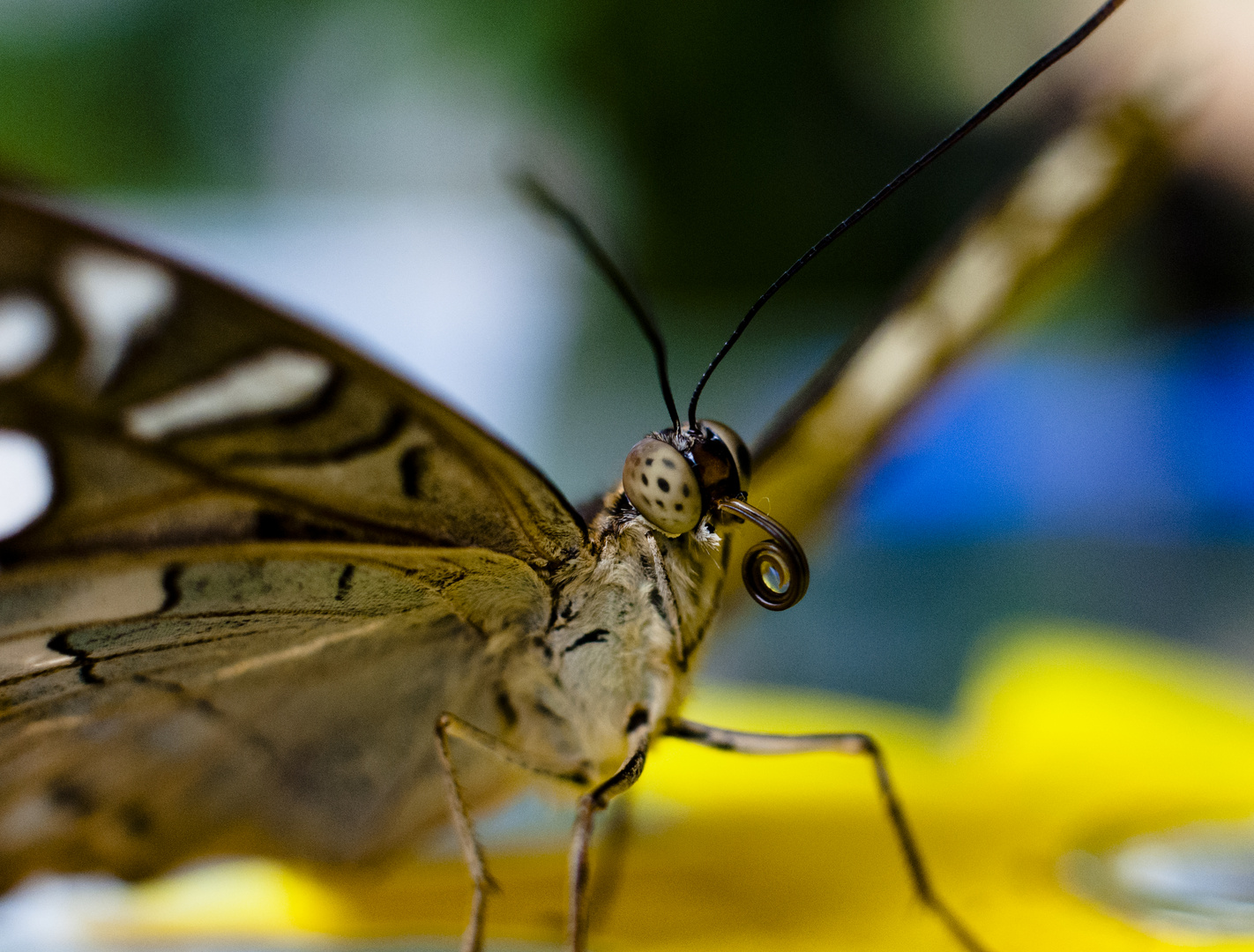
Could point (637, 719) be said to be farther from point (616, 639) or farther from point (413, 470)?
point (413, 470)

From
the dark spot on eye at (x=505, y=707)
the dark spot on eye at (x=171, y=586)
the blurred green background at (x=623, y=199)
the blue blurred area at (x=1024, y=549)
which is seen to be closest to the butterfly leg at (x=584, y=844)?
the dark spot on eye at (x=505, y=707)

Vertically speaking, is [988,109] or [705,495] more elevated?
[988,109]

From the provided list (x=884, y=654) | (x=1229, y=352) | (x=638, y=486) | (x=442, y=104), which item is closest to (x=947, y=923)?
(x=638, y=486)

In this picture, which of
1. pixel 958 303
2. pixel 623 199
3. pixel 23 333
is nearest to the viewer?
pixel 23 333

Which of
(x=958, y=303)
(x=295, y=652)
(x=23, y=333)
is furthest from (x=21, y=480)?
(x=958, y=303)

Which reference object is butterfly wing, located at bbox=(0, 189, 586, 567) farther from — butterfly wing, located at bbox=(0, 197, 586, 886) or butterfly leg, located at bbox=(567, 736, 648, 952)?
butterfly leg, located at bbox=(567, 736, 648, 952)

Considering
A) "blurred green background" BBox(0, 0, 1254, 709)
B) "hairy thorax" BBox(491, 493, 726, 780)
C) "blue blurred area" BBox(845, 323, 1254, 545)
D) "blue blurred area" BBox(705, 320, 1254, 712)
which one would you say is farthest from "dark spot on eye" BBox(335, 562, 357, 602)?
"blurred green background" BBox(0, 0, 1254, 709)

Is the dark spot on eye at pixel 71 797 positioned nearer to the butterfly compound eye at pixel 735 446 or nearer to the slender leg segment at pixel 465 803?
the slender leg segment at pixel 465 803

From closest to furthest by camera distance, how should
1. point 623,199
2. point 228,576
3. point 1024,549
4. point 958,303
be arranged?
point 228,576 < point 958,303 < point 1024,549 < point 623,199
